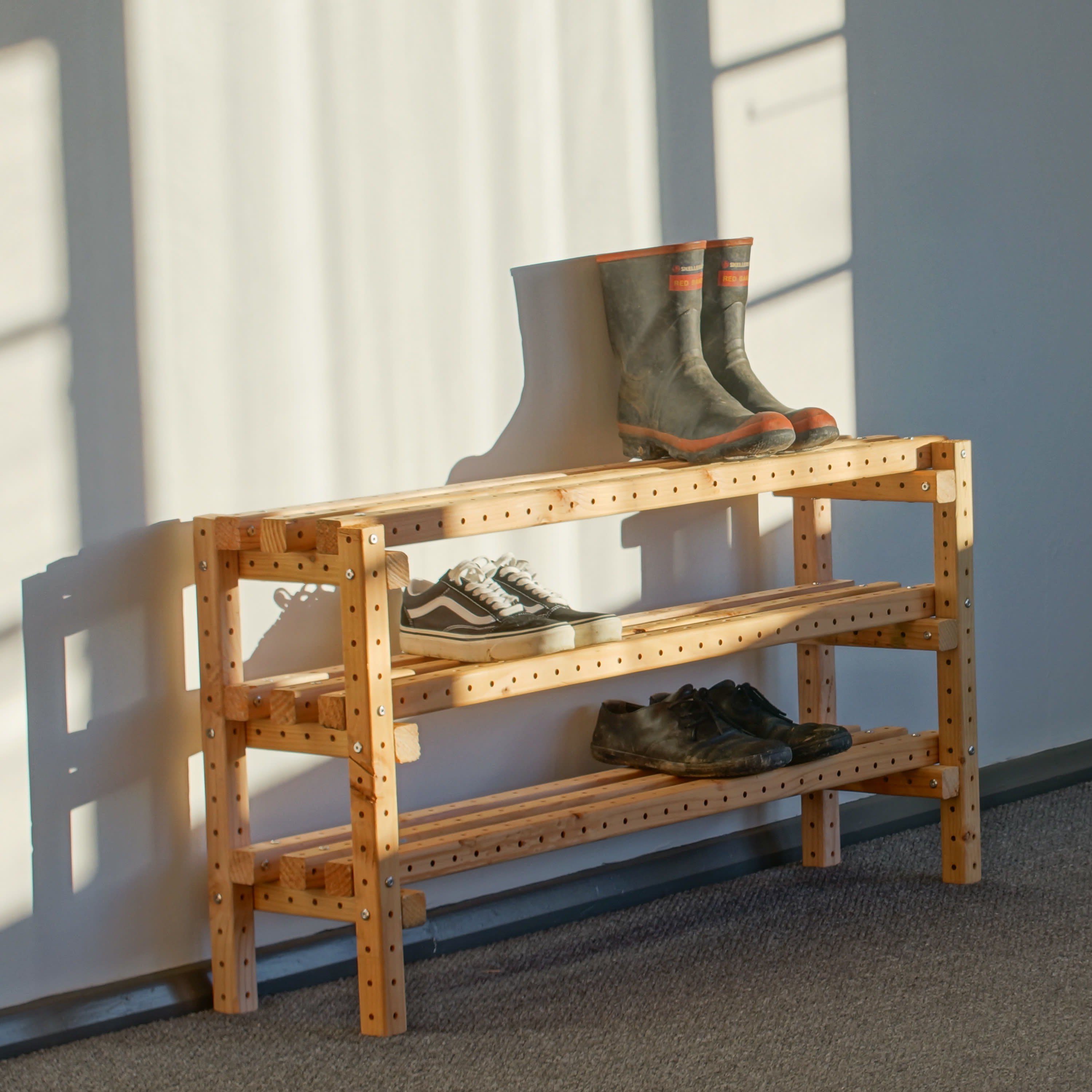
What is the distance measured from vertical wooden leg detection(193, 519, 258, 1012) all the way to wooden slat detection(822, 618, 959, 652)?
3.06 ft

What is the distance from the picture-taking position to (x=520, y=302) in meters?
2.42

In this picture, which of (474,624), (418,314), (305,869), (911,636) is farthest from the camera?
(911,636)

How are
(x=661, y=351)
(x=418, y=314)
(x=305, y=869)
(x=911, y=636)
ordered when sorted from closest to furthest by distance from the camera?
(x=305, y=869)
(x=418, y=314)
(x=661, y=351)
(x=911, y=636)

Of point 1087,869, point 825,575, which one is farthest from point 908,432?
point 1087,869

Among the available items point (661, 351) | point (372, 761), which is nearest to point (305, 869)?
point (372, 761)

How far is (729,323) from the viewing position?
2.46 m

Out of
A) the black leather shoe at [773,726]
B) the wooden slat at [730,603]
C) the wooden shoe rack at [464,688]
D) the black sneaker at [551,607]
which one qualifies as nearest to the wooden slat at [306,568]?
the wooden shoe rack at [464,688]

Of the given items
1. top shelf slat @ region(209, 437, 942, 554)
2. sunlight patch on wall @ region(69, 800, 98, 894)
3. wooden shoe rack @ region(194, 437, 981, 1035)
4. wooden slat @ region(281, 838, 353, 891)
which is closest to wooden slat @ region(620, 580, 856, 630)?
wooden shoe rack @ region(194, 437, 981, 1035)

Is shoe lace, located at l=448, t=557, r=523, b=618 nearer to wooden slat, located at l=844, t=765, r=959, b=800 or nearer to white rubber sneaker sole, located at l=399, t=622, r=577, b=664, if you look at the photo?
white rubber sneaker sole, located at l=399, t=622, r=577, b=664

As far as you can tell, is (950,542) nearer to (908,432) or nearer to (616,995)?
(908,432)

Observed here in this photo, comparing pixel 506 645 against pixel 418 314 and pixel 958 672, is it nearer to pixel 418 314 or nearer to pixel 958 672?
pixel 418 314

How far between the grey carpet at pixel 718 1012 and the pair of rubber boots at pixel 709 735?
26 centimetres

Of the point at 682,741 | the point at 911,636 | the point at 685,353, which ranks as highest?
the point at 685,353

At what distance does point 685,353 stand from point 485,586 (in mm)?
525
